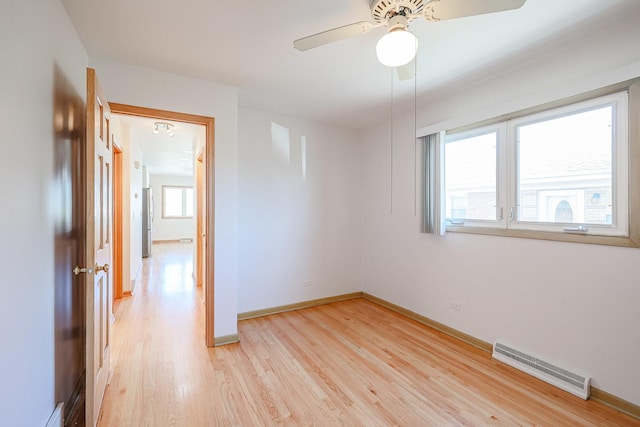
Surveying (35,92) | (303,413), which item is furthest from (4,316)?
(303,413)

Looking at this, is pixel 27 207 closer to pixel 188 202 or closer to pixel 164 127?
pixel 164 127

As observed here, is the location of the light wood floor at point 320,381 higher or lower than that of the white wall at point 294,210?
lower

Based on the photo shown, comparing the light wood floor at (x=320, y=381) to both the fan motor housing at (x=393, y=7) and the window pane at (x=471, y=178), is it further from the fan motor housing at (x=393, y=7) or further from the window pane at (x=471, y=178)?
the fan motor housing at (x=393, y=7)

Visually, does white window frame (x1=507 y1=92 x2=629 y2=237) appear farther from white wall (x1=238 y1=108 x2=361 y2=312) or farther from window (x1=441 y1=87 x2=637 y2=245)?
white wall (x1=238 y1=108 x2=361 y2=312)

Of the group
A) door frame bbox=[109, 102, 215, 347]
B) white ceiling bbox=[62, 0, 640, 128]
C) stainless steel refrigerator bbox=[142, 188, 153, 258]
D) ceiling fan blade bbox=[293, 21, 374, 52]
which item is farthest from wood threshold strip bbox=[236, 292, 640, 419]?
stainless steel refrigerator bbox=[142, 188, 153, 258]

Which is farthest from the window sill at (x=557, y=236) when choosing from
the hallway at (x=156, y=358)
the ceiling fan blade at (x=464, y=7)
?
the hallway at (x=156, y=358)

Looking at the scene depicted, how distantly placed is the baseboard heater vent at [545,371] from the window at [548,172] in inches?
38.3

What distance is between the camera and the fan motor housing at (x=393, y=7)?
57.2 inches

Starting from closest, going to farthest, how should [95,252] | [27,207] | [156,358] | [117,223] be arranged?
[27,207] < [95,252] < [156,358] < [117,223]

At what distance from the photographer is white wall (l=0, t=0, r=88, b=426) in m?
1.15

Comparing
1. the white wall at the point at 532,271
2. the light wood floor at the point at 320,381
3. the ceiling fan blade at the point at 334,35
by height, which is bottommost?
the light wood floor at the point at 320,381

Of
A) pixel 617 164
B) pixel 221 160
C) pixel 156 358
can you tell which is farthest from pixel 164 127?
pixel 617 164

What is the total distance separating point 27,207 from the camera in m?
1.32

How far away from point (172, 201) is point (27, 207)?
33.9ft
